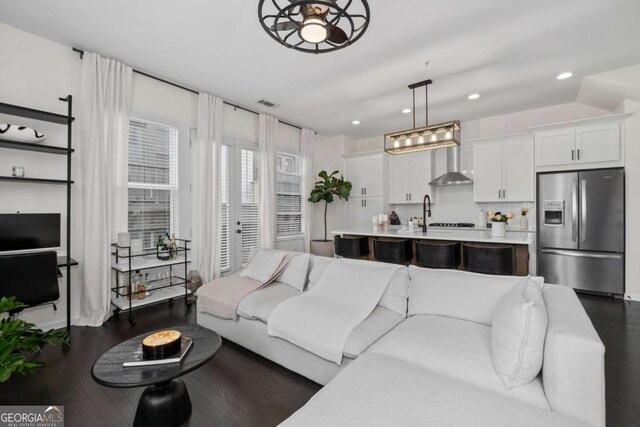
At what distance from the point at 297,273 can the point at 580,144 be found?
4.53 m

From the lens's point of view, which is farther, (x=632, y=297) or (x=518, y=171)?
(x=518, y=171)

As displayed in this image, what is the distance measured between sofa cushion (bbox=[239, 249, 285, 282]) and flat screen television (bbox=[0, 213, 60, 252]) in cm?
189

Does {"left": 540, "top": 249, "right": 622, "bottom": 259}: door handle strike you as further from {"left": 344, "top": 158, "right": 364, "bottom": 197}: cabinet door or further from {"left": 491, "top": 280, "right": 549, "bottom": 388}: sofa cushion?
{"left": 491, "top": 280, "right": 549, "bottom": 388}: sofa cushion

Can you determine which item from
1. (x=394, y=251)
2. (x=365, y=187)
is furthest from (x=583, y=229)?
(x=365, y=187)

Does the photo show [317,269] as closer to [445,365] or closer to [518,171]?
[445,365]

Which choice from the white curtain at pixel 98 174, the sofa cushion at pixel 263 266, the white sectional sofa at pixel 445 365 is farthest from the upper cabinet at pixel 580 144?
the white curtain at pixel 98 174

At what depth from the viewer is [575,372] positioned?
1.23 meters

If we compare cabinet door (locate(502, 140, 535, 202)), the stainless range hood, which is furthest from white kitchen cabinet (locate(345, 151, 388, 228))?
cabinet door (locate(502, 140, 535, 202))

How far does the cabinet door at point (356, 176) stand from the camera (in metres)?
6.62

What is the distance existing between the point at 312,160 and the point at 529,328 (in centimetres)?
523

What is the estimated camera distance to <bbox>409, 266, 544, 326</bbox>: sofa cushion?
1.96m

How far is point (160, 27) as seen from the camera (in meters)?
2.77

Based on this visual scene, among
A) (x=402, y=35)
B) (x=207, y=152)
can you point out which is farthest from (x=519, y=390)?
(x=207, y=152)

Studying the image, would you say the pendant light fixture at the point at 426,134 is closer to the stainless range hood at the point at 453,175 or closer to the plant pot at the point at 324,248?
the stainless range hood at the point at 453,175
